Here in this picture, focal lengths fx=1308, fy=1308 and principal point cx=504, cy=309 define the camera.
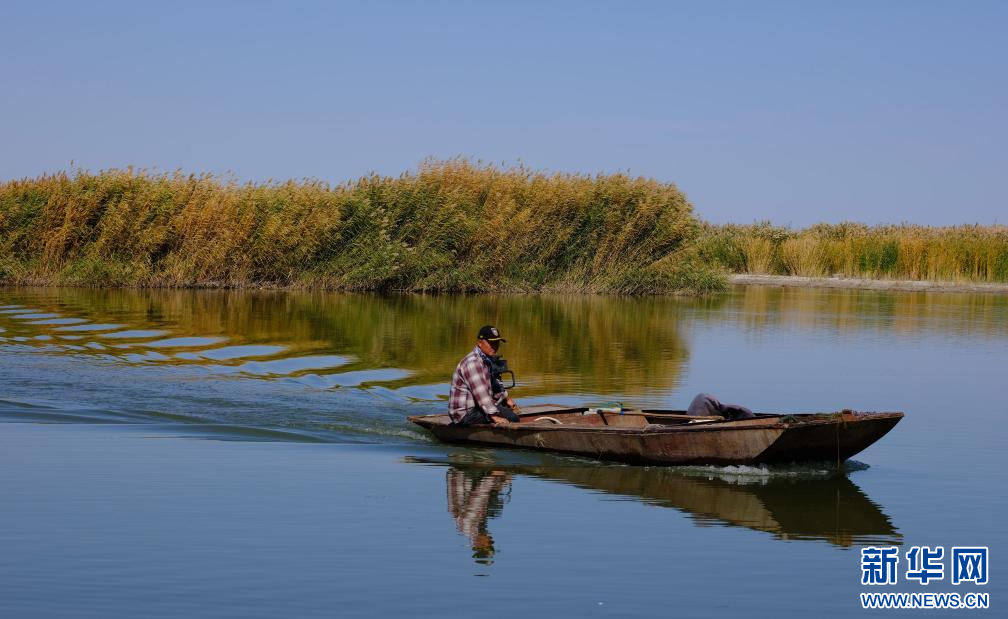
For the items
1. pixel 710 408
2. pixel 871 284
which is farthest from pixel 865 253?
pixel 710 408

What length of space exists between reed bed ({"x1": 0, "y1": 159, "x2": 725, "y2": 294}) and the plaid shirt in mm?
25911

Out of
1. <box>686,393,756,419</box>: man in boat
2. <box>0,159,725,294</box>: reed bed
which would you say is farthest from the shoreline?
<box>686,393,756,419</box>: man in boat

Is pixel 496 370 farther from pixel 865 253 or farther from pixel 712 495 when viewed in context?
pixel 865 253

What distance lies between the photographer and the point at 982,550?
935 centimetres

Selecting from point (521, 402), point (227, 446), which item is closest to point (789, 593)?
point (227, 446)

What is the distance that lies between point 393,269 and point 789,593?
32.0 m

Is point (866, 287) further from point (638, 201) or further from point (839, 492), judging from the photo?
point (839, 492)

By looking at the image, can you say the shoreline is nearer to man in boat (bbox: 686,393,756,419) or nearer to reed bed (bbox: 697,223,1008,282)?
reed bed (bbox: 697,223,1008,282)

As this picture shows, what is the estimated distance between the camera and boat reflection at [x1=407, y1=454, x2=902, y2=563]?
1012 centimetres

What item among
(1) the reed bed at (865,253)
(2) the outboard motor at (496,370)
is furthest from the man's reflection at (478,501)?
(1) the reed bed at (865,253)

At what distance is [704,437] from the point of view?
12125mm

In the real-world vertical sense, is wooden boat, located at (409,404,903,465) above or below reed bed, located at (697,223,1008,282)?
below

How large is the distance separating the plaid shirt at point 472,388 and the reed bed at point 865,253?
3586cm

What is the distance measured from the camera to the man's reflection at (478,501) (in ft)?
30.6
